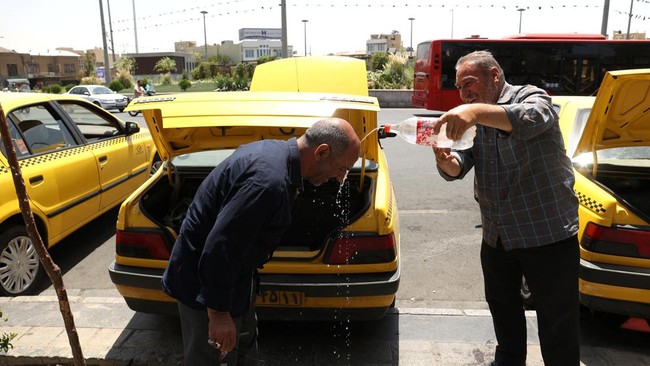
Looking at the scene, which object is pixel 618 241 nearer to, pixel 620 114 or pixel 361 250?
pixel 620 114

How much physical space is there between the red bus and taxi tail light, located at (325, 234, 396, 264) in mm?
14450

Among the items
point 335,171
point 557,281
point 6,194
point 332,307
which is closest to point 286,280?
point 332,307

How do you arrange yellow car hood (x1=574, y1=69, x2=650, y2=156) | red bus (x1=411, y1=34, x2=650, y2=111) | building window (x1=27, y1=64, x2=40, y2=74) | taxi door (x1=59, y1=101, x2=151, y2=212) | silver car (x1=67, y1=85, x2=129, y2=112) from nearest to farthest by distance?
yellow car hood (x1=574, y1=69, x2=650, y2=156), taxi door (x1=59, y1=101, x2=151, y2=212), red bus (x1=411, y1=34, x2=650, y2=111), silver car (x1=67, y1=85, x2=129, y2=112), building window (x1=27, y1=64, x2=40, y2=74)

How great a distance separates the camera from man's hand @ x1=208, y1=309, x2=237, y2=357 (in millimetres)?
1980

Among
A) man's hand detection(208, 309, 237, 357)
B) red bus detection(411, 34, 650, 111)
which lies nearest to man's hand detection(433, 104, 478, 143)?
man's hand detection(208, 309, 237, 357)

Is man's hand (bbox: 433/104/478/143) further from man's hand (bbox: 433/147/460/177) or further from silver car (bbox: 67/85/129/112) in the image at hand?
silver car (bbox: 67/85/129/112)

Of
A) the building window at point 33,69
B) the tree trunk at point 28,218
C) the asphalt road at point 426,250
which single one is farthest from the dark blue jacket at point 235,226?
the building window at point 33,69

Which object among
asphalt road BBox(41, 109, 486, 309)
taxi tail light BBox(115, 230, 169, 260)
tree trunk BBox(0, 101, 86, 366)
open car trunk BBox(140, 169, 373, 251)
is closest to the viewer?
tree trunk BBox(0, 101, 86, 366)

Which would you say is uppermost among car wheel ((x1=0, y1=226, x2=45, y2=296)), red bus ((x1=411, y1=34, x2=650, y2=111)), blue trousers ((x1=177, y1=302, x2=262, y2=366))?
red bus ((x1=411, y1=34, x2=650, y2=111))

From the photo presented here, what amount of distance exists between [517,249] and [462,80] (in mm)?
896

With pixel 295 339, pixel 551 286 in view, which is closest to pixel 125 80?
pixel 295 339

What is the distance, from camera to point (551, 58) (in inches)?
641

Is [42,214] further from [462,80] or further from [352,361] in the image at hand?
[462,80]

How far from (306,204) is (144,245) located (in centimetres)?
125
